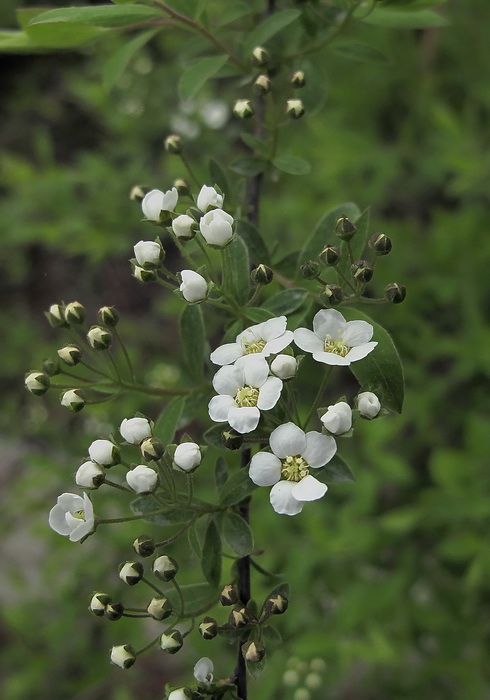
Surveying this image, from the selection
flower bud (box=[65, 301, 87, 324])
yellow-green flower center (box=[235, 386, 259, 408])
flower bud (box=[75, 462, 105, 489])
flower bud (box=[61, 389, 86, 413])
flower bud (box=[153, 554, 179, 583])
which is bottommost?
flower bud (box=[153, 554, 179, 583])

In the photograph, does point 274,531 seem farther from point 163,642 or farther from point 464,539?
point 163,642

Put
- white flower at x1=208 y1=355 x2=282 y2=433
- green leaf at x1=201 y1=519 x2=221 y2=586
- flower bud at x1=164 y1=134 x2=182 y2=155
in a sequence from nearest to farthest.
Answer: white flower at x1=208 y1=355 x2=282 y2=433
green leaf at x1=201 y1=519 x2=221 y2=586
flower bud at x1=164 y1=134 x2=182 y2=155

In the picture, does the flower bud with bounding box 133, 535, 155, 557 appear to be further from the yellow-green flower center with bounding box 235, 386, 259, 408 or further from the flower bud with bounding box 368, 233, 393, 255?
the flower bud with bounding box 368, 233, 393, 255

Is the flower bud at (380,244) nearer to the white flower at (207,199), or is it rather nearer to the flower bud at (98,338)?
the white flower at (207,199)

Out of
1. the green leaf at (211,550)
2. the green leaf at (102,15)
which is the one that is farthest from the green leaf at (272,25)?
the green leaf at (211,550)

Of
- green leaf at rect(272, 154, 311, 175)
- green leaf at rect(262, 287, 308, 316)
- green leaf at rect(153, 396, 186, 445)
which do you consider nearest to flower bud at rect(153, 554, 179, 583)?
green leaf at rect(153, 396, 186, 445)

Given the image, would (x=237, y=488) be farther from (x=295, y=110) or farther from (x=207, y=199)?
(x=295, y=110)
